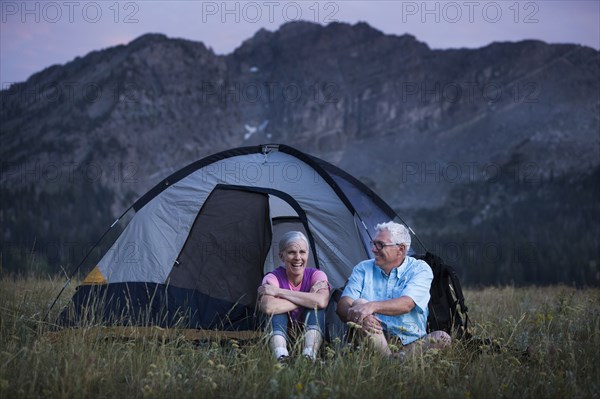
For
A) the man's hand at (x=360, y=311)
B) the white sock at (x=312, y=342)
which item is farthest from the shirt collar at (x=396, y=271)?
the white sock at (x=312, y=342)

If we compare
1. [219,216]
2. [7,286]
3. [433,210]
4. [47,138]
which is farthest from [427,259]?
[433,210]

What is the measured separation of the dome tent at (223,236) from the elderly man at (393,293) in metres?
1.32

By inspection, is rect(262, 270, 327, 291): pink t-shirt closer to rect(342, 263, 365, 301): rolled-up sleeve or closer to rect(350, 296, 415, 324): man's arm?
rect(342, 263, 365, 301): rolled-up sleeve

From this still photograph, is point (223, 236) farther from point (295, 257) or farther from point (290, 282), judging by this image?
point (295, 257)

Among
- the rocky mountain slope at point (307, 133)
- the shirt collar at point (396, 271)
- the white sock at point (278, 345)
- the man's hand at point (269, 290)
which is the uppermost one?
the rocky mountain slope at point (307, 133)

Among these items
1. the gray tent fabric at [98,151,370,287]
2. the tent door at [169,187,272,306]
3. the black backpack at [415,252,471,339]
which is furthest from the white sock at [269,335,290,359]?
the gray tent fabric at [98,151,370,287]

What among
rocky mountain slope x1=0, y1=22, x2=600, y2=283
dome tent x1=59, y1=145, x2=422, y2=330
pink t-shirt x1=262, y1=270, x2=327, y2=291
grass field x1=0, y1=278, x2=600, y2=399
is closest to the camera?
grass field x1=0, y1=278, x2=600, y2=399

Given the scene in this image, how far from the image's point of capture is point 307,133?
624 ft

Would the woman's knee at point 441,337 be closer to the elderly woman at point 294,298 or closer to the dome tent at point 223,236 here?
the elderly woman at point 294,298

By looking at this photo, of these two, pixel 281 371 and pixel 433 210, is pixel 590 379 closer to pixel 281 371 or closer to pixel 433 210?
pixel 281 371

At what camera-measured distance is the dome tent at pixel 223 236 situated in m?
7.67

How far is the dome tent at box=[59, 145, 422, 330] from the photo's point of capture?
767 cm

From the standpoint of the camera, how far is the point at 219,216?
8.23m

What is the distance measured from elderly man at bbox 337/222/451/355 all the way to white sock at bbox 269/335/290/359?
0.60 meters
